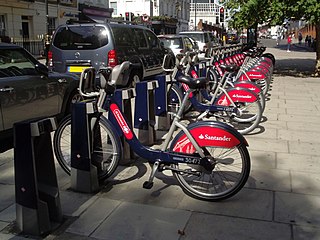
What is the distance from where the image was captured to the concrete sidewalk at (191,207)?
308 centimetres

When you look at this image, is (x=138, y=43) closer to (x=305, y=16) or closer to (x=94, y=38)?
(x=94, y=38)

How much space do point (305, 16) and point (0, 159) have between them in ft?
35.3

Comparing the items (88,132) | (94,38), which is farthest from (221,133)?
(94,38)

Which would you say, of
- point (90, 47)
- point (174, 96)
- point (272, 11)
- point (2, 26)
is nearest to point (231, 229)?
point (174, 96)

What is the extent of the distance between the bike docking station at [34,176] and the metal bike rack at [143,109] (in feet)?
6.69

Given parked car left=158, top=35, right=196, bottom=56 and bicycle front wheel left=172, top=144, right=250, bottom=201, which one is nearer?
bicycle front wheel left=172, top=144, right=250, bottom=201

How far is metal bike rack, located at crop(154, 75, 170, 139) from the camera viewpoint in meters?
5.89

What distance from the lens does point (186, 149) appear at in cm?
362

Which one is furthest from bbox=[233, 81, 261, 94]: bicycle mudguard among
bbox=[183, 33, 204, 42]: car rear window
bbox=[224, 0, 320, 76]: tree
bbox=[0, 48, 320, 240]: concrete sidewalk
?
bbox=[183, 33, 204, 42]: car rear window

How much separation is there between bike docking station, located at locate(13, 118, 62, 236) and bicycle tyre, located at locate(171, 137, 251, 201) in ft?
3.90

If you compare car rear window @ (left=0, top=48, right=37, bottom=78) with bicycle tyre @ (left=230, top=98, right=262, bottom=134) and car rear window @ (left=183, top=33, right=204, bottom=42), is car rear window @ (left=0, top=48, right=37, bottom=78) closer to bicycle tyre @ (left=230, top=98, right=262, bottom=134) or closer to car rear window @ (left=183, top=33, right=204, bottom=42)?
bicycle tyre @ (left=230, top=98, right=262, bottom=134)

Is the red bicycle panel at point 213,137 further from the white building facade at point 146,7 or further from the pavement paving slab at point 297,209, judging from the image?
the white building facade at point 146,7

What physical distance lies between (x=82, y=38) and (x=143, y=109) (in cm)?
459

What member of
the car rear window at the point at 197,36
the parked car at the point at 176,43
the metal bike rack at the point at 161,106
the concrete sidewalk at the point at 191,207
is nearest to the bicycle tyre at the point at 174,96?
the metal bike rack at the point at 161,106
